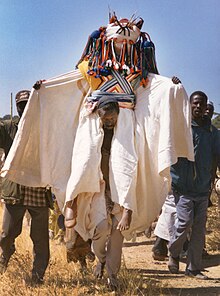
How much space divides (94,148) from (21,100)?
1119 mm

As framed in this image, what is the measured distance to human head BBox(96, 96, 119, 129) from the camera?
221 inches

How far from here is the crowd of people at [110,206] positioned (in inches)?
223

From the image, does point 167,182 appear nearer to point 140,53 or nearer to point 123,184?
point 123,184

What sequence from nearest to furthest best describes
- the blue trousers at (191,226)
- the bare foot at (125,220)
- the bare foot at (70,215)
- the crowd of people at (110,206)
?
the bare foot at (125,220) < the bare foot at (70,215) < the crowd of people at (110,206) < the blue trousers at (191,226)

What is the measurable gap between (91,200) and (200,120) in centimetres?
207

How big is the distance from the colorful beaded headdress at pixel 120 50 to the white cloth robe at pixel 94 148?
18 centimetres

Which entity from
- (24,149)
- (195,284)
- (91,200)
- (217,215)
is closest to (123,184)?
(91,200)

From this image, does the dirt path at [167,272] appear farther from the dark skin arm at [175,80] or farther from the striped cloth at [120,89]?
the dark skin arm at [175,80]

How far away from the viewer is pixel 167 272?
24.2 feet

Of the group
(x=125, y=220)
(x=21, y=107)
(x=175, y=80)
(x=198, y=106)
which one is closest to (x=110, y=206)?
(x=125, y=220)

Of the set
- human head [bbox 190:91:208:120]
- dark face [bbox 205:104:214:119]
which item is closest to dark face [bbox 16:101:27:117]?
human head [bbox 190:91:208:120]

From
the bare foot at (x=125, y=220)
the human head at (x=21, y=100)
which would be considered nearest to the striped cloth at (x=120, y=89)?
the human head at (x=21, y=100)

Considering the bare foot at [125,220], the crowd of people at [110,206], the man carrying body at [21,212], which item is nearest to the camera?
the bare foot at [125,220]

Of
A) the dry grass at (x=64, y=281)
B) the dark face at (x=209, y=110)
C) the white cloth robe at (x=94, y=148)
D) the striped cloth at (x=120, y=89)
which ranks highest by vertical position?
the dark face at (x=209, y=110)
